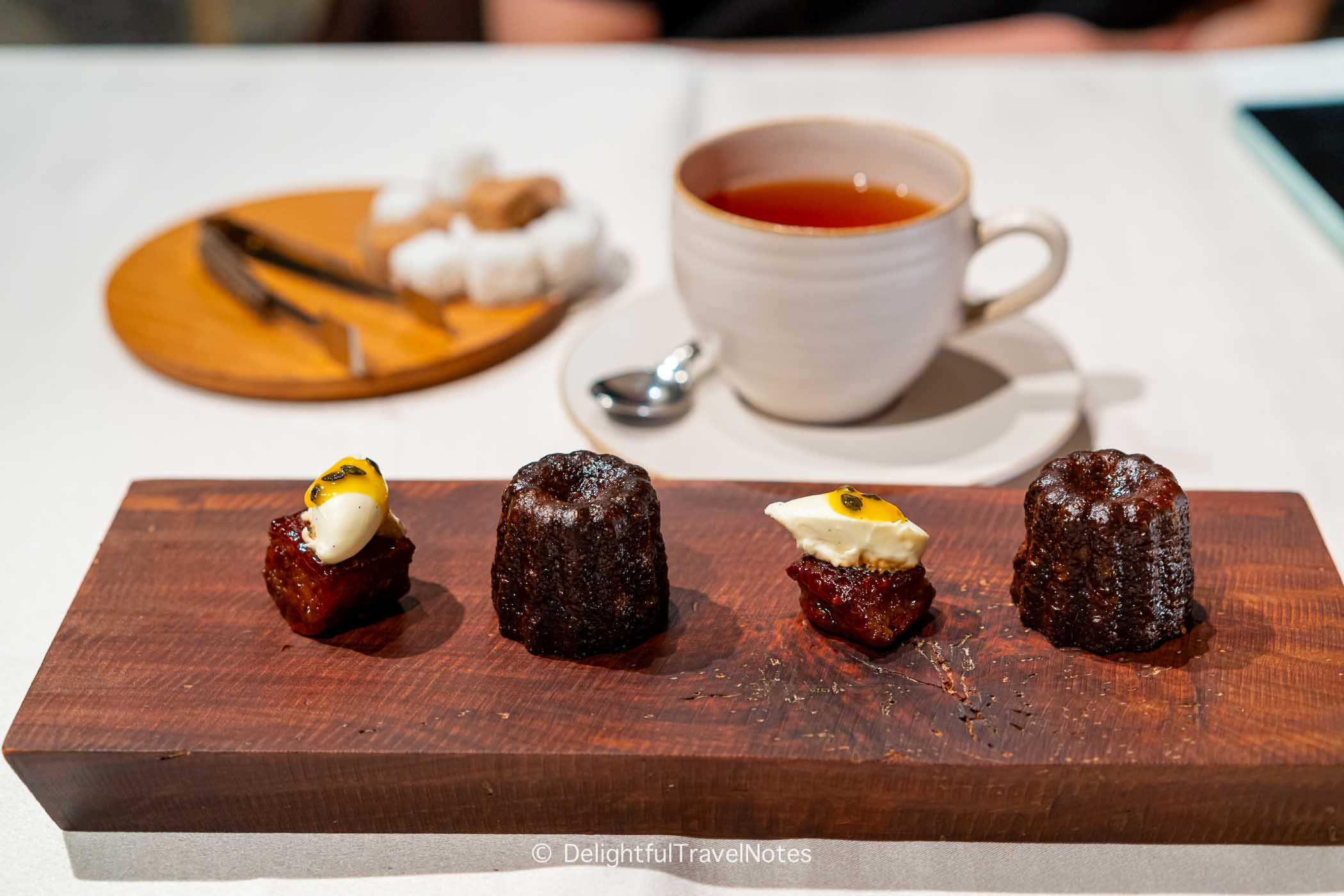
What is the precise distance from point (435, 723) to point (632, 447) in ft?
1.32

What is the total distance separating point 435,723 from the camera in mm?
813

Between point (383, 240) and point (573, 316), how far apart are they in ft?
0.85

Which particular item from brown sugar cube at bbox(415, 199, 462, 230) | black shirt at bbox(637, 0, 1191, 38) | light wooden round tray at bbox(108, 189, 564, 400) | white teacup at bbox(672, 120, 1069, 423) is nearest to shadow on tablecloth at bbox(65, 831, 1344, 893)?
white teacup at bbox(672, 120, 1069, 423)

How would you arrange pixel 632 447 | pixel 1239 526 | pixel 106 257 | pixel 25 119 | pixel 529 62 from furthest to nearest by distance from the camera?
pixel 529 62, pixel 25 119, pixel 106 257, pixel 632 447, pixel 1239 526

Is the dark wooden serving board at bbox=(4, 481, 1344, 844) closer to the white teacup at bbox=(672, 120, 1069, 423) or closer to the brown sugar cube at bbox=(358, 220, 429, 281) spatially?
the white teacup at bbox=(672, 120, 1069, 423)

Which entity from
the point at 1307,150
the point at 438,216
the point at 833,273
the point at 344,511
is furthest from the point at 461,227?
the point at 1307,150

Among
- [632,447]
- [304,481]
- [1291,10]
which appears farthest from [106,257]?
[1291,10]

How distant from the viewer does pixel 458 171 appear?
1514 mm

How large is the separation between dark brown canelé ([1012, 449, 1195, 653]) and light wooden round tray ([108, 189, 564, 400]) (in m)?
0.73

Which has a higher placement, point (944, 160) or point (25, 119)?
point (944, 160)

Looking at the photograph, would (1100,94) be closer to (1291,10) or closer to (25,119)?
(1291,10)

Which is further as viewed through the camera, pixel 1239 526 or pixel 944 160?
pixel 944 160

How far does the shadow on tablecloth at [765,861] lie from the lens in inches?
32.2

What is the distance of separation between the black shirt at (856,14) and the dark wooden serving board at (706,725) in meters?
1.87
